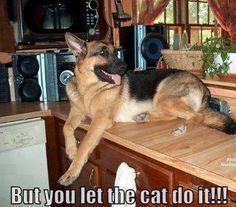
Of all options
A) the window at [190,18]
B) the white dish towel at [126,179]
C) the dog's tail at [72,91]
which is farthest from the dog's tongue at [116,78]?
the window at [190,18]

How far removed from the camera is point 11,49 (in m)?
1.81

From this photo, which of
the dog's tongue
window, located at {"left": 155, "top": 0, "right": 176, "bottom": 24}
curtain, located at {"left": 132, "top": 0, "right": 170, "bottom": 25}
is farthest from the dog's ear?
window, located at {"left": 155, "top": 0, "right": 176, "bottom": 24}

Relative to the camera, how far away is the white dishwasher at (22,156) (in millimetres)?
1500

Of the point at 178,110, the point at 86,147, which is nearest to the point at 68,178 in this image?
the point at 86,147

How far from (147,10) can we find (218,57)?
231cm

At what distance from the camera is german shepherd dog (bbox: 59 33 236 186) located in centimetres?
131

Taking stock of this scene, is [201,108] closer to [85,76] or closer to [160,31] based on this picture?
[85,76]

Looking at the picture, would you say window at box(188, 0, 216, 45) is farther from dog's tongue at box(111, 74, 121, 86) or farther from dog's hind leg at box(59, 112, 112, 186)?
dog's hind leg at box(59, 112, 112, 186)

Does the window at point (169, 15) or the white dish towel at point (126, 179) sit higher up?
the window at point (169, 15)

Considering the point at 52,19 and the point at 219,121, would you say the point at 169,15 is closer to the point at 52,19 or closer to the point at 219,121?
the point at 52,19

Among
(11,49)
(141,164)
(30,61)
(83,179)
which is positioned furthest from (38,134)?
(141,164)

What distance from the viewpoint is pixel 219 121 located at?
1.17 metres

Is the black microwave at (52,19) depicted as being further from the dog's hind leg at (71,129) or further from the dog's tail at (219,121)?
the dog's tail at (219,121)

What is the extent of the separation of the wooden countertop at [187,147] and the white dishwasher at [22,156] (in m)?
0.12
